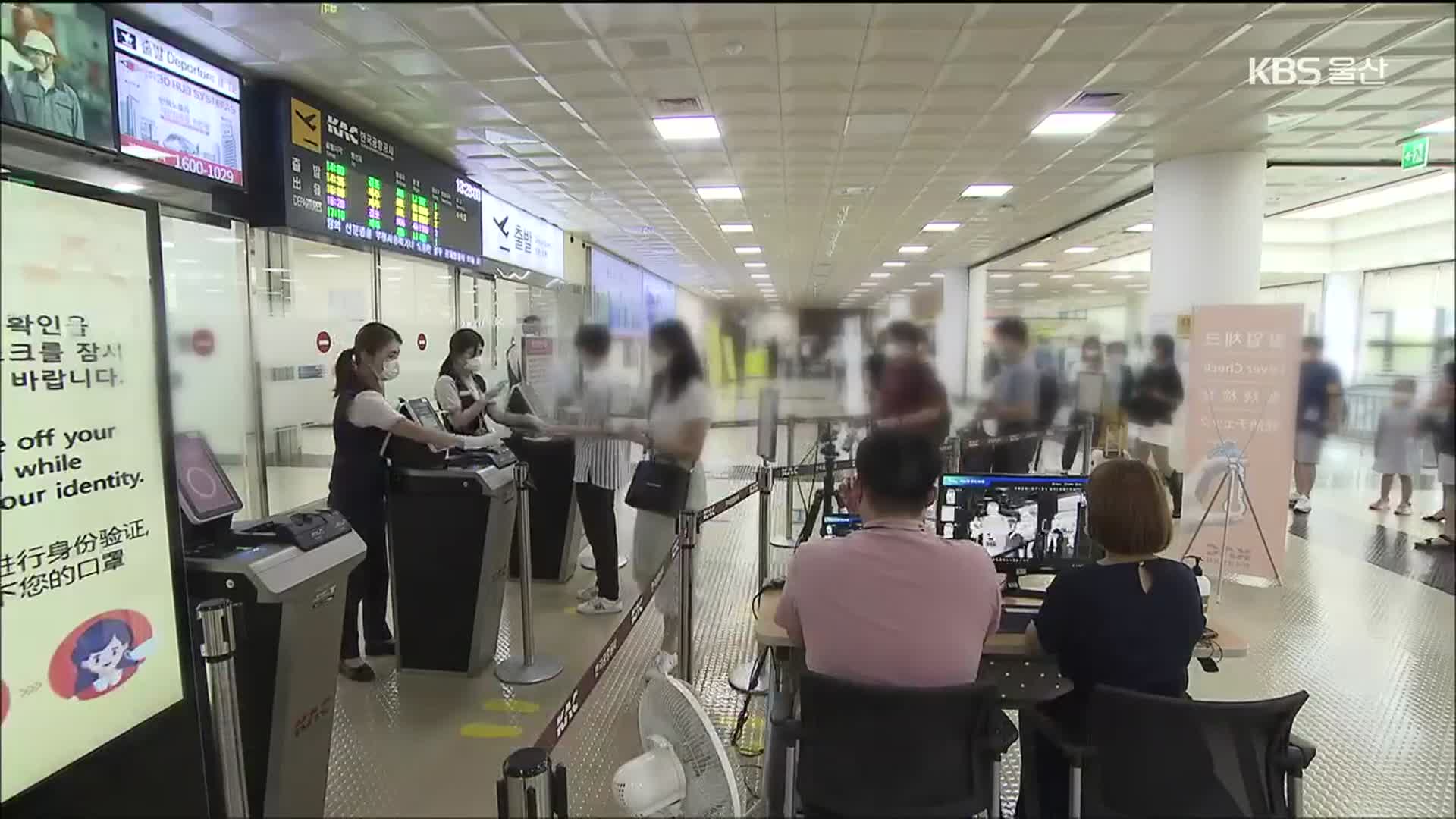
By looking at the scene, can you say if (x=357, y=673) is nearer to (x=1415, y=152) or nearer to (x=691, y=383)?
(x=691, y=383)

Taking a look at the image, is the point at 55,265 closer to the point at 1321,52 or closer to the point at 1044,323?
the point at 1044,323

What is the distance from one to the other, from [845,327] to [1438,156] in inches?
37.8

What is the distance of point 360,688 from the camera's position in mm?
2855

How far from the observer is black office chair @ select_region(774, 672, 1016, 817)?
1.42 metres

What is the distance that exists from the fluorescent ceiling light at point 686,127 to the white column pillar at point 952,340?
1.48 m

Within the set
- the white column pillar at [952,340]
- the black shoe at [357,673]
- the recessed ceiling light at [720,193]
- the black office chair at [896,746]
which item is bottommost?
the black shoe at [357,673]

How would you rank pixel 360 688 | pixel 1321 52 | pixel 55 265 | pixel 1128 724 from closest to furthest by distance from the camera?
pixel 55 265, pixel 1321 52, pixel 1128 724, pixel 360 688

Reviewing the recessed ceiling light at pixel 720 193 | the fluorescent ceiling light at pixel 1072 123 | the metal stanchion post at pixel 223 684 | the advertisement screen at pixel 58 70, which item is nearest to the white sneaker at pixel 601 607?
the recessed ceiling light at pixel 720 193

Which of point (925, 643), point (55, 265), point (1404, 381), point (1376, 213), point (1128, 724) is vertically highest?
point (1376, 213)

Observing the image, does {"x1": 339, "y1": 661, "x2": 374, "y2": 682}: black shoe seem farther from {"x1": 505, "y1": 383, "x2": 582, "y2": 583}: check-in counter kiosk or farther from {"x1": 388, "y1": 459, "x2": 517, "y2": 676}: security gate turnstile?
{"x1": 505, "y1": 383, "x2": 582, "y2": 583}: check-in counter kiosk

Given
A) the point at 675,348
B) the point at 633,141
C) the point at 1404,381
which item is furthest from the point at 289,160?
the point at 1404,381

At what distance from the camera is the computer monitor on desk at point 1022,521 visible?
2.08 meters

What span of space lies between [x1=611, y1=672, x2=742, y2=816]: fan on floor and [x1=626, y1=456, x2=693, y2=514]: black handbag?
1.94ft

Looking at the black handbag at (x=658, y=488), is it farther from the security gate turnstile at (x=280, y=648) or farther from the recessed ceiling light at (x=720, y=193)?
the security gate turnstile at (x=280, y=648)
